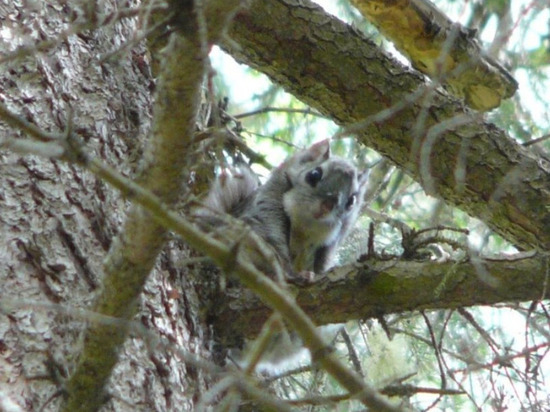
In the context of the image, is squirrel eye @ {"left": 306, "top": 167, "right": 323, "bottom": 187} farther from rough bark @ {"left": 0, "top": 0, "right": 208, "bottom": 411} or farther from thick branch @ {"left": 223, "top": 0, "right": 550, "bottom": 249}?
rough bark @ {"left": 0, "top": 0, "right": 208, "bottom": 411}

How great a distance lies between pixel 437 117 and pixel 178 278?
3.11 ft

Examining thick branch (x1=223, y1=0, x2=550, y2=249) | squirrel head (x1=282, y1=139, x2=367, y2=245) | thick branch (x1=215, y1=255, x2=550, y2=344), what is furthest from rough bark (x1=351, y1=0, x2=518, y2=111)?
squirrel head (x1=282, y1=139, x2=367, y2=245)

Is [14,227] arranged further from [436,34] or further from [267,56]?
[436,34]

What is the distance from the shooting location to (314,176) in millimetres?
3705

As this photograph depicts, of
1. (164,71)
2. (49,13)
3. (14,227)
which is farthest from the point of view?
(49,13)

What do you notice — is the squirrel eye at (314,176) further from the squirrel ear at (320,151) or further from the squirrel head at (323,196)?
the squirrel ear at (320,151)

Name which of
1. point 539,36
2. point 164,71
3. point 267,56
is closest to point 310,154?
point 267,56

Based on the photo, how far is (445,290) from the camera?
251 centimetres

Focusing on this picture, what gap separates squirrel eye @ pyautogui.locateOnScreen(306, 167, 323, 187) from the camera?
3.69 m

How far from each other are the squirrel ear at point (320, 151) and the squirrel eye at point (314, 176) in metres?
0.11

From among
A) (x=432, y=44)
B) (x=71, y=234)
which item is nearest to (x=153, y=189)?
(x=71, y=234)

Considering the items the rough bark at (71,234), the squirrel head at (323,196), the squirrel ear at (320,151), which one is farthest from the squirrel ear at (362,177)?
the rough bark at (71,234)

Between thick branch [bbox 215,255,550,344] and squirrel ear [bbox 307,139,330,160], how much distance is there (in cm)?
129

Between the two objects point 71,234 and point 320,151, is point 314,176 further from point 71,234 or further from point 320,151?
point 71,234
